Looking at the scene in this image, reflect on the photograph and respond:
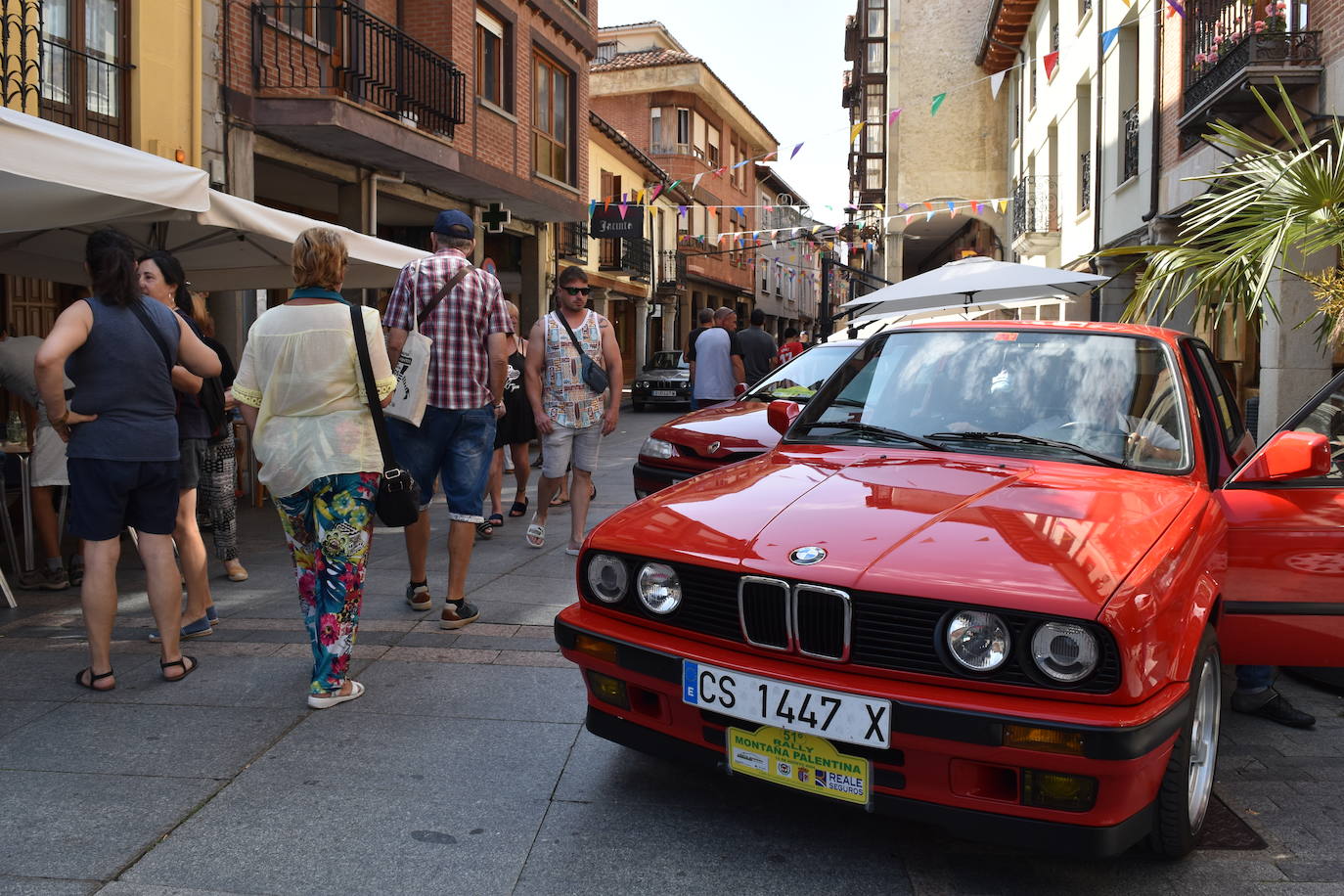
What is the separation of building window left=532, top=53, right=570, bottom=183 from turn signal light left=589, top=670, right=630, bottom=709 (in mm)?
16658

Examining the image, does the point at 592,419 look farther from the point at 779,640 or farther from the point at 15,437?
the point at 779,640

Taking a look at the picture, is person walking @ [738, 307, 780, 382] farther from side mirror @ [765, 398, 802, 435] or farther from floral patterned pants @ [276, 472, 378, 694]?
floral patterned pants @ [276, 472, 378, 694]

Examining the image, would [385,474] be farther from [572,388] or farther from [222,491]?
[572,388]

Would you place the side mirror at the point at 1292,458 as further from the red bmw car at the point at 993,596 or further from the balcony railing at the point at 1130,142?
the balcony railing at the point at 1130,142

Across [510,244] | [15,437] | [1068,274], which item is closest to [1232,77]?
[1068,274]

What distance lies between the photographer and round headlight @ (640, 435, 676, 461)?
7090 millimetres

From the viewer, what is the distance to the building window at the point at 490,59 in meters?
16.7

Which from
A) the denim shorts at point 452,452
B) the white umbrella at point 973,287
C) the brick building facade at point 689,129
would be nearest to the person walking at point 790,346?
the white umbrella at point 973,287

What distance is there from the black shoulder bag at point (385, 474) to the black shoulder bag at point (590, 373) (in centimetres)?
255

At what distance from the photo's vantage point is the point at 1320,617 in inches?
140

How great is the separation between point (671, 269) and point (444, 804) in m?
37.4

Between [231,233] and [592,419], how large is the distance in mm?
3122

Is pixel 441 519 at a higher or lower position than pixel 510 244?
lower

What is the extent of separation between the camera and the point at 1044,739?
242cm
